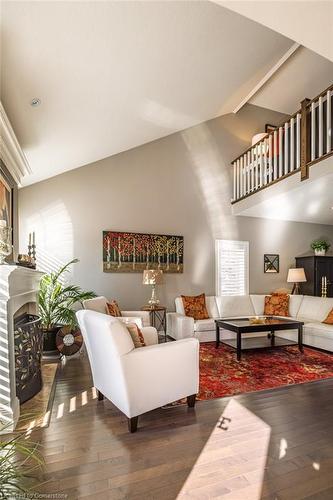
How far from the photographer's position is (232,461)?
1.90m

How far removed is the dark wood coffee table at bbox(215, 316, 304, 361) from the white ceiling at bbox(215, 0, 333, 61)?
3464 millimetres

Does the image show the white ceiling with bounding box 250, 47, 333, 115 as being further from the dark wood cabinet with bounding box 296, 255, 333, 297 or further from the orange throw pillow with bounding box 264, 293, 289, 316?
the orange throw pillow with bounding box 264, 293, 289, 316

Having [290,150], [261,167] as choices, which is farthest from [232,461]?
[261,167]

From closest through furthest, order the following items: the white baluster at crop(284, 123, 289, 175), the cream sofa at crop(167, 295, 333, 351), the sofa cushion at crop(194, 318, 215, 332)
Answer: the cream sofa at crop(167, 295, 333, 351), the white baluster at crop(284, 123, 289, 175), the sofa cushion at crop(194, 318, 215, 332)

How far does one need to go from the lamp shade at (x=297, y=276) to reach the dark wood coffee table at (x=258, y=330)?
167 cm

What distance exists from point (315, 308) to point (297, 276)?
1.15 metres

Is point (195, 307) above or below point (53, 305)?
below

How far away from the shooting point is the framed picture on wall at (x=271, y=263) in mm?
6605

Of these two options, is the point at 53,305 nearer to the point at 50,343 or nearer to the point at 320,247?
the point at 50,343

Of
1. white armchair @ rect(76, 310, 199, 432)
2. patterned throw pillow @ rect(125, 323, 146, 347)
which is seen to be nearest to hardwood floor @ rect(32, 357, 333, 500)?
white armchair @ rect(76, 310, 199, 432)

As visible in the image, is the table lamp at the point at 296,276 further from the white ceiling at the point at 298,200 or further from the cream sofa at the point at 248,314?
the white ceiling at the point at 298,200

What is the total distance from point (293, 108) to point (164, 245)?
475cm

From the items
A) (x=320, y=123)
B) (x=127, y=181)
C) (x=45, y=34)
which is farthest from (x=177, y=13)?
(x=127, y=181)

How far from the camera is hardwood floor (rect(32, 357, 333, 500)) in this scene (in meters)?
1.66
